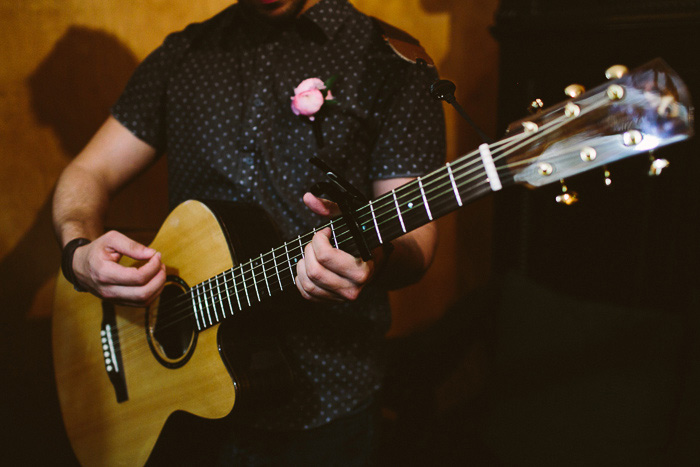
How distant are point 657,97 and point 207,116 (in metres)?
0.91

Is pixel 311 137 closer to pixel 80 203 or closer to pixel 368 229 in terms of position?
pixel 368 229

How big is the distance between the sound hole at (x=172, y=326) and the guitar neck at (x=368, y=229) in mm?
50

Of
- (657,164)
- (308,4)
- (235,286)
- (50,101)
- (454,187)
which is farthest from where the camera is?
(50,101)

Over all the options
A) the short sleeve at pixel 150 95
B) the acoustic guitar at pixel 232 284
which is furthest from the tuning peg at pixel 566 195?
the short sleeve at pixel 150 95

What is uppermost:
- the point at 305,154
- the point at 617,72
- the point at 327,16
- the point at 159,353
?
the point at 327,16

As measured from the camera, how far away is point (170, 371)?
102 cm

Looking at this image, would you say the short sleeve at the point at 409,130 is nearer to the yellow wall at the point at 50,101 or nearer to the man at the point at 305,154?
the man at the point at 305,154

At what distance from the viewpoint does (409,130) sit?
104 cm

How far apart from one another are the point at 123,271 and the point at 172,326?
0.57 feet

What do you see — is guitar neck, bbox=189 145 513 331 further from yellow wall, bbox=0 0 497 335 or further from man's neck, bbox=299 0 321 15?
yellow wall, bbox=0 0 497 335

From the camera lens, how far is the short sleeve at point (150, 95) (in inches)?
46.9

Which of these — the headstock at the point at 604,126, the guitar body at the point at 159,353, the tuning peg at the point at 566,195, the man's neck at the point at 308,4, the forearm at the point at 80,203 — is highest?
the man's neck at the point at 308,4

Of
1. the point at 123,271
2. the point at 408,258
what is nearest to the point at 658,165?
the point at 408,258

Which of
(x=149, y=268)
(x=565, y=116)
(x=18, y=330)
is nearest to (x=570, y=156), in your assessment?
(x=565, y=116)
